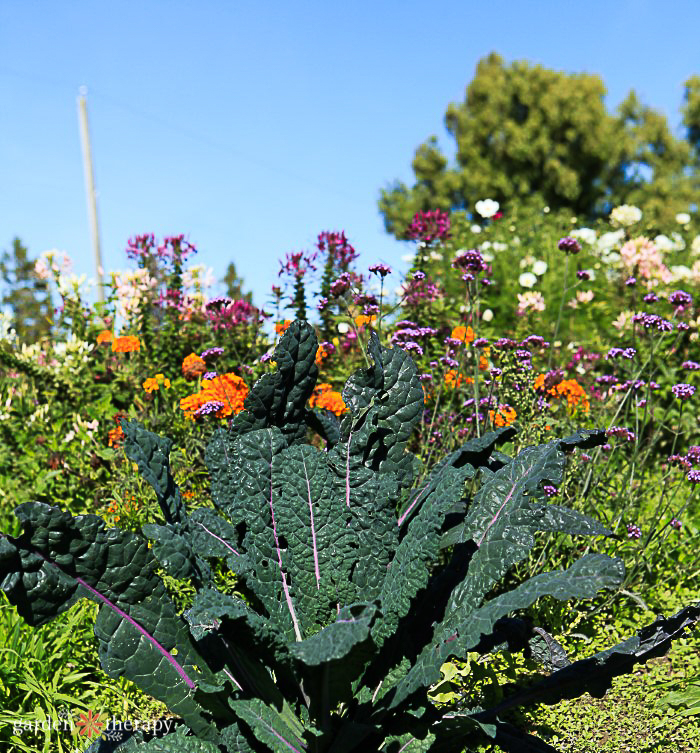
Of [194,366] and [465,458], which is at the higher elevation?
[194,366]

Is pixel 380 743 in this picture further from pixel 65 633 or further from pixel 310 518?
pixel 65 633

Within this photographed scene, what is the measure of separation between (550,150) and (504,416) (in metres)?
22.8

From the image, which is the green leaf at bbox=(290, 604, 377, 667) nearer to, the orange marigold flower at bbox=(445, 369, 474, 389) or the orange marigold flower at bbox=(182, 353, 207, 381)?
the orange marigold flower at bbox=(445, 369, 474, 389)

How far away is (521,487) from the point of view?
6.70 feet

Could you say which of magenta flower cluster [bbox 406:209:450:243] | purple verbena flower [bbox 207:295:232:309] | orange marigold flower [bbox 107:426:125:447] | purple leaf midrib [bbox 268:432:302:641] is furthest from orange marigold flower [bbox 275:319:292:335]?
purple leaf midrib [bbox 268:432:302:641]

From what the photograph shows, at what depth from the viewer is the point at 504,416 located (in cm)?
362

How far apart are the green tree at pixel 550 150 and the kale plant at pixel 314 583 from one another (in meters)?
23.0

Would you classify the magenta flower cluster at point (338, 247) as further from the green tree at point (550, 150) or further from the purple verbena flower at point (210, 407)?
the green tree at point (550, 150)

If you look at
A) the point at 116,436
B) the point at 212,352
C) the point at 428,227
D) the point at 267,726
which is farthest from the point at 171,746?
the point at 428,227

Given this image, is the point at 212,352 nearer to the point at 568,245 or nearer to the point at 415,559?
the point at 568,245

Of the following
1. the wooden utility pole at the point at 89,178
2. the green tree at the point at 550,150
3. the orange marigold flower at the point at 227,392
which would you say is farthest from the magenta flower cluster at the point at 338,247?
the green tree at the point at 550,150

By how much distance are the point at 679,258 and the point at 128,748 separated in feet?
32.0

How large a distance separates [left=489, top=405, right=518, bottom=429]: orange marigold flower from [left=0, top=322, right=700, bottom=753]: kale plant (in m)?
1.37

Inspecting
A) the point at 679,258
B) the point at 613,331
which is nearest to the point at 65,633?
the point at 613,331
